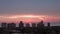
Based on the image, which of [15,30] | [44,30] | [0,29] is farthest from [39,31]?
[0,29]

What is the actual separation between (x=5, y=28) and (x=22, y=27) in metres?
0.81

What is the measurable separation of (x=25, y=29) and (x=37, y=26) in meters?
0.66

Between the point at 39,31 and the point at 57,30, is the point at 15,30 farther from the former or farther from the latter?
the point at 57,30

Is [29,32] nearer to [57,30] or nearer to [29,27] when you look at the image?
[29,27]

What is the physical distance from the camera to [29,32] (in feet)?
33.4

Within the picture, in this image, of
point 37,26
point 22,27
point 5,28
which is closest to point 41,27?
point 37,26

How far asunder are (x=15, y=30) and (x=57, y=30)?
1980mm

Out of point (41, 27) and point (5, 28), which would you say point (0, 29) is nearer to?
point (5, 28)

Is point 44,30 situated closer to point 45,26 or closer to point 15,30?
point 45,26

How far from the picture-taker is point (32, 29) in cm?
1025

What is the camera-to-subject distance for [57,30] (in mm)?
10188

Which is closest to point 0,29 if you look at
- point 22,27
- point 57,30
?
point 22,27

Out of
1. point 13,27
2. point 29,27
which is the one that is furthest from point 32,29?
point 13,27

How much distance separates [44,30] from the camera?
1022 centimetres
